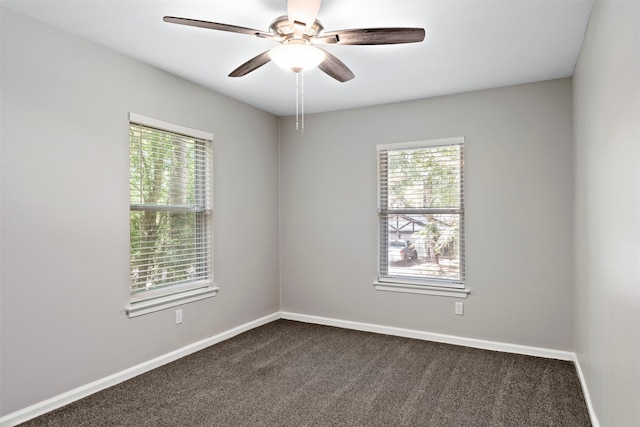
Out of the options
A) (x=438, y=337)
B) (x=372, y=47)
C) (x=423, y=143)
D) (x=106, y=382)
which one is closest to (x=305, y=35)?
(x=372, y=47)

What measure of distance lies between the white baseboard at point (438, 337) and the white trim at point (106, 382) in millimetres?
876

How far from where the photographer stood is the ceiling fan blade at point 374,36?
6.79 feet

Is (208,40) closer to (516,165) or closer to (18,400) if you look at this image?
(18,400)

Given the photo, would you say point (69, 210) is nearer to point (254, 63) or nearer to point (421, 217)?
point (254, 63)

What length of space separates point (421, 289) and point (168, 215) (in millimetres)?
2580

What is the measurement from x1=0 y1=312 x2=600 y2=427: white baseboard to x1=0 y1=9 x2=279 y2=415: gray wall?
0.05m

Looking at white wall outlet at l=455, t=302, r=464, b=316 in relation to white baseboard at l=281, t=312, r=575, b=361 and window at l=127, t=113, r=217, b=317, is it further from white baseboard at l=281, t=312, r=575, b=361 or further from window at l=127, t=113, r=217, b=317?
window at l=127, t=113, r=217, b=317

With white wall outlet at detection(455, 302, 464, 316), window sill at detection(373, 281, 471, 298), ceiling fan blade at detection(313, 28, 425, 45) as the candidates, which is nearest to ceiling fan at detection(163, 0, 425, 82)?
ceiling fan blade at detection(313, 28, 425, 45)

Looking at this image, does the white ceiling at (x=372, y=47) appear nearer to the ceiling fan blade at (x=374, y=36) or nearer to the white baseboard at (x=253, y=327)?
the ceiling fan blade at (x=374, y=36)

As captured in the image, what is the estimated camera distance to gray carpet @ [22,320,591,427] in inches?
100

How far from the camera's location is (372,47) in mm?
2932

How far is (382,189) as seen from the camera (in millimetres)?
4449

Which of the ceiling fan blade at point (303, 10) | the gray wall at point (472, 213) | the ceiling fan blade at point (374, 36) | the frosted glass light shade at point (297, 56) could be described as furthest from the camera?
the gray wall at point (472, 213)

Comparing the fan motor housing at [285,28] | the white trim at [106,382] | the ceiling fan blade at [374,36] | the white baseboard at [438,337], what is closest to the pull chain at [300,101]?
the fan motor housing at [285,28]
